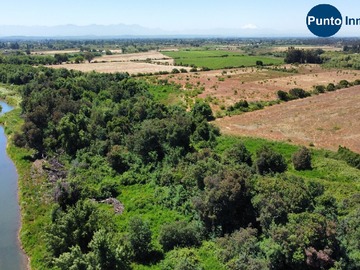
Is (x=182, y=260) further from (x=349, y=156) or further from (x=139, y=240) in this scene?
(x=349, y=156)

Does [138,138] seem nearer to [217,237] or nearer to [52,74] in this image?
[217,237]

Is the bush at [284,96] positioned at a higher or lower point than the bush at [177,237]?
higher

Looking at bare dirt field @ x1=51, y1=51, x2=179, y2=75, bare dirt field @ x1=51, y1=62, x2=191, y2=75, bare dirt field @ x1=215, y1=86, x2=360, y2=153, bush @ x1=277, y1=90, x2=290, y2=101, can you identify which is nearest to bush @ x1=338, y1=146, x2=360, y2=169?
bare dirt field @ x1=215, y1=86, x2=360, y2=153

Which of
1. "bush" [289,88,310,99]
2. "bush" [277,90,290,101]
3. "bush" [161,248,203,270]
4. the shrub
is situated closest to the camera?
"bush" [161,248,203,270]

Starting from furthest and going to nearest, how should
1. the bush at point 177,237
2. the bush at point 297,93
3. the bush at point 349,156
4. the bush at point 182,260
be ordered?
the bush at point 297,93
the bush at point 349,156
the bush at point 177,237
the bush at point 182,260

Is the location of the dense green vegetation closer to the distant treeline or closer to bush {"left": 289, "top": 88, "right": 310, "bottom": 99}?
bush {"left": 289, "top": 88, "right": 310, "bottom": 99}

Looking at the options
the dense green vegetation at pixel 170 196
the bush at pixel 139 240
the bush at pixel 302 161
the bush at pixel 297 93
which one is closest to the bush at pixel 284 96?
the bush at pixel 297 93

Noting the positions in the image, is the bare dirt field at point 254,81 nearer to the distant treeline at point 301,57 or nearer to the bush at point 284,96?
the bush at point 284,96
